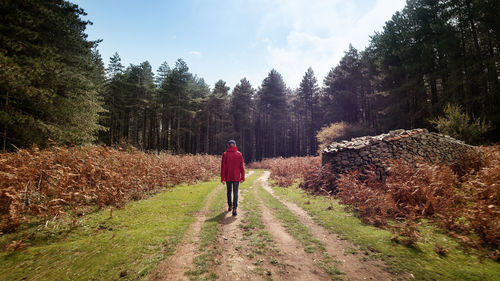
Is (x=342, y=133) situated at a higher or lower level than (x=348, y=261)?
higher

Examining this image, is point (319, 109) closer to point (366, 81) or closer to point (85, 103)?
point (366, 81)

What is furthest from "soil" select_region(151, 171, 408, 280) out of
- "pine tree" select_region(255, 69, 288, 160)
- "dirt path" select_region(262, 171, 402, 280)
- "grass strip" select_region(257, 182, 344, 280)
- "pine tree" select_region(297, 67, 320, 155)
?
"pine tree" select_region(297, 67, 320, 155)

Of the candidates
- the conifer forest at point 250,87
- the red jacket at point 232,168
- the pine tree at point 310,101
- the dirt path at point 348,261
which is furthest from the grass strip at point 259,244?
the pine tree at point 310,101

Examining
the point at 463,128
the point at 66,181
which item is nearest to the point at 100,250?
the point at 66,181

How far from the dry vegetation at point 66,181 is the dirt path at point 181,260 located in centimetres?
351

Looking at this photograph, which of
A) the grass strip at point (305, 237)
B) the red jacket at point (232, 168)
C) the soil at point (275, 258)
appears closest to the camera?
the soil at point (275, 258)

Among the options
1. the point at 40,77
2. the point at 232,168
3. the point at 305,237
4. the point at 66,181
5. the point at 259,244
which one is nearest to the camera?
the point at 259,244

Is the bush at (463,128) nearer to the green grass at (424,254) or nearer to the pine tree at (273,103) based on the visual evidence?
the green grass at (424,254)

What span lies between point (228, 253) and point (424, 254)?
412 cm

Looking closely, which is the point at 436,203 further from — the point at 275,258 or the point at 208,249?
the point at 208,249

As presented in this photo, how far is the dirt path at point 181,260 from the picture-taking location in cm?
315

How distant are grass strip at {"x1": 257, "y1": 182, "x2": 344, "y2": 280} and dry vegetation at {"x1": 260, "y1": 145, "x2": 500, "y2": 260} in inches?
75.1

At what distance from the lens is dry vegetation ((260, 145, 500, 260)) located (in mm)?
4160

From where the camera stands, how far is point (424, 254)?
3752mm
